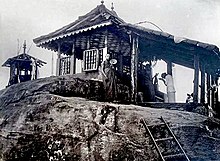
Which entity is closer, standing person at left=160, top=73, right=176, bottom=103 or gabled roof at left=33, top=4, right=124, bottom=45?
gabled roof at left=33, top=4, right=124, bottom=45

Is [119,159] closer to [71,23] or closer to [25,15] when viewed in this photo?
[25,15]

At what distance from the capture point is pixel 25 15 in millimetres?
6797

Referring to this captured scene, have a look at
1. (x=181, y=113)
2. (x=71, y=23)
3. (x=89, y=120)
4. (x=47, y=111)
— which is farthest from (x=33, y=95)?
(x=71, y=23)

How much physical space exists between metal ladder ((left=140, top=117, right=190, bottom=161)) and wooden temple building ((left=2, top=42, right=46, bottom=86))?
26.6 ft

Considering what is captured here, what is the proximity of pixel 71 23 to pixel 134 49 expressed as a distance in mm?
2499

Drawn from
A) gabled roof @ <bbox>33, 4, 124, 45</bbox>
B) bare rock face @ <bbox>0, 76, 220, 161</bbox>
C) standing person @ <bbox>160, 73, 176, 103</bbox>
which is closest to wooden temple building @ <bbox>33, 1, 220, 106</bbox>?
gabled roof @ <bbox>33, 4, 124, 45</bbox>

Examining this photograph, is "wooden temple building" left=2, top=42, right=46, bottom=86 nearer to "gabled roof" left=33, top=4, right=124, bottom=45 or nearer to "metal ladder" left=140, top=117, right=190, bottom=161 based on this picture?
"gabled roof" left=33, top=4, right=124, bottom=45

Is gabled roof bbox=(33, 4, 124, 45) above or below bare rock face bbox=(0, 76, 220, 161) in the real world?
above

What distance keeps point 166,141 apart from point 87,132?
46.7 inches

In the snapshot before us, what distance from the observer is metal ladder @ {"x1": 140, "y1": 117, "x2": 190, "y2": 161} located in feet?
15.3

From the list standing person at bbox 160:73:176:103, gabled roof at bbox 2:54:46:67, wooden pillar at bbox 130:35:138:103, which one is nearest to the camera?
wooden pillar at bbox 130:35:138:103

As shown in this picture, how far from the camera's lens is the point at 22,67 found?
12633 mm

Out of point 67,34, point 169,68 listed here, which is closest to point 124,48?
point 169,68

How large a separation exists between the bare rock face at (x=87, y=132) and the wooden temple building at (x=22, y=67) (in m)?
6.72
